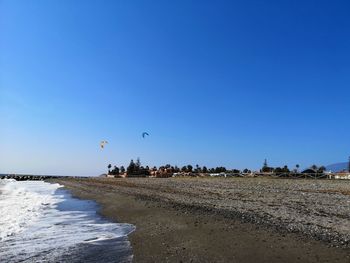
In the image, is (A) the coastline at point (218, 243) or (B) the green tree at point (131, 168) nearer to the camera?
(A) the coastline at point (218, 243)

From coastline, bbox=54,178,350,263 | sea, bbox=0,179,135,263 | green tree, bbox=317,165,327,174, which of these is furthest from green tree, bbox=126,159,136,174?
coastline, bbox=54,178,350,263

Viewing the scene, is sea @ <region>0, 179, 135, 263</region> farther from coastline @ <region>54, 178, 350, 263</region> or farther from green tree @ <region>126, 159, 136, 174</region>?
green tree @ <region>126, 159, 136, 174</region>

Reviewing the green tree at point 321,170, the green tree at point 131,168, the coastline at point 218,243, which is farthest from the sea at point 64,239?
the green tree at point 131,168

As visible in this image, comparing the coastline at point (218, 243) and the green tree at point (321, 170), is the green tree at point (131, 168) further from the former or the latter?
the coastline at point (218, 243)

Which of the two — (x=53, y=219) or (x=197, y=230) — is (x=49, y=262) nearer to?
(x=197, y=230)

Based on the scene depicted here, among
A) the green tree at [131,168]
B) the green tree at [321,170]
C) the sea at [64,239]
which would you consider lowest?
the sea at [64,239]

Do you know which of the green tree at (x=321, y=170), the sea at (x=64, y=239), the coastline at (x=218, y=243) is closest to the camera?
the coastline at (x=218, y=243)

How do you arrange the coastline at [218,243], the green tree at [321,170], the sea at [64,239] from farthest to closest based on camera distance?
the green tree at [321,170] → the sea at [64,239] → the coastline at [218,243]

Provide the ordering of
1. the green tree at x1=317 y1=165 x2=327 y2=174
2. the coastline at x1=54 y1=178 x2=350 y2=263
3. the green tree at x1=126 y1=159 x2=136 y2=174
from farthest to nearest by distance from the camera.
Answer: the green tree at x1=126 y1=159 x2=136 y2=174
the green tree at x1=317 y1=165 x2=327 y2=174
the coastline at x1=54 y1=178 x2=350 y2=263

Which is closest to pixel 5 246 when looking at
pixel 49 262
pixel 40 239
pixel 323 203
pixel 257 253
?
pixel 40 239

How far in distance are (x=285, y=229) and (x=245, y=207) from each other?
6.21 metres

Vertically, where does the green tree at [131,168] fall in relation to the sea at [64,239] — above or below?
above

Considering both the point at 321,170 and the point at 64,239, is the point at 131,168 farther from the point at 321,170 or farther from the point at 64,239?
the point at 64,239

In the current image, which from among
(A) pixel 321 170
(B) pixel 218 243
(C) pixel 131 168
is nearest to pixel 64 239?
(B) pixel 218 243
